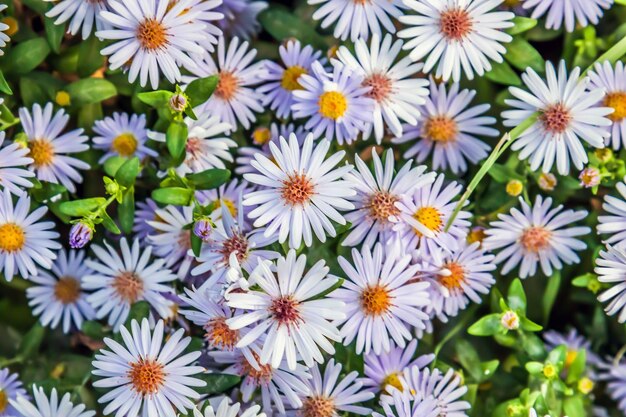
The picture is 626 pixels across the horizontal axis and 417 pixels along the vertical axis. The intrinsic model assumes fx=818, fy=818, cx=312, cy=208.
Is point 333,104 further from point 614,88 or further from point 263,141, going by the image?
point 614,88

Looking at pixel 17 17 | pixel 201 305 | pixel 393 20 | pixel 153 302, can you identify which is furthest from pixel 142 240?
pixel 393 20

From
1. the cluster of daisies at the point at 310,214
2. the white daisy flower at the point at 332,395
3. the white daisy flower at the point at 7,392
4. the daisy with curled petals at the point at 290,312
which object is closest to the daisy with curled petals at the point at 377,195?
the cluster of daisies at the point at 310,214

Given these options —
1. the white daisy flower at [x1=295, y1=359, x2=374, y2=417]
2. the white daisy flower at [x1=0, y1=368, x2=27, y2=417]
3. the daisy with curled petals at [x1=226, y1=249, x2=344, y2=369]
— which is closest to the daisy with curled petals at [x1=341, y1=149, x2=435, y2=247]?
the daisy with curled petals at [x1=226, y1=249, x2=344, y2=369]

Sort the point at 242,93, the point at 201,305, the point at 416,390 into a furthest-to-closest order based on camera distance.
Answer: the point at 242,93, the point at 416,390, the point at 201,305

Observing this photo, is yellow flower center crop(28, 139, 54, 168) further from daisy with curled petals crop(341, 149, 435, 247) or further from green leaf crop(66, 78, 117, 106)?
daisy with curled petals crop(341, 149, 435, 247)

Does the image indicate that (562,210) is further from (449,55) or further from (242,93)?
(242,93)

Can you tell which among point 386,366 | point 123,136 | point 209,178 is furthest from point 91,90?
point 386,366
